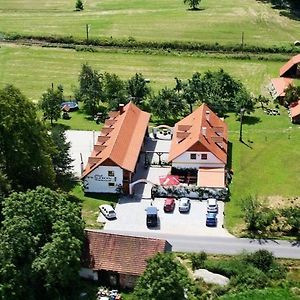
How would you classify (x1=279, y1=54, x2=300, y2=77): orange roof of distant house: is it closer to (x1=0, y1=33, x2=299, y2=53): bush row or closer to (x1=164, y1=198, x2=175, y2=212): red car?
(x1=0, y1=33, x2=299, y2=53): bush row

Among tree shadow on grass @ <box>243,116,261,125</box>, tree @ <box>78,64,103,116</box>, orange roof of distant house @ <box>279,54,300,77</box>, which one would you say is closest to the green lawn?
tree shadow on grass @ <box>243,116,261,125</box>

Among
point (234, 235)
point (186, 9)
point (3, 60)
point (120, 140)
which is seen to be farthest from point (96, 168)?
point (186, 9)

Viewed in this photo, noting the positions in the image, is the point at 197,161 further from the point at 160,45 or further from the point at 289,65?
the point at 160,45

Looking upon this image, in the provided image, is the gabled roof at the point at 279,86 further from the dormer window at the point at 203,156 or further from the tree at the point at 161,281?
the tree at the point at 161,281

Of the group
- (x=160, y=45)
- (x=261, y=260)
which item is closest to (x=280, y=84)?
(x=160, y=45)

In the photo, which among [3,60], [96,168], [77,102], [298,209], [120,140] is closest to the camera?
[298,209]

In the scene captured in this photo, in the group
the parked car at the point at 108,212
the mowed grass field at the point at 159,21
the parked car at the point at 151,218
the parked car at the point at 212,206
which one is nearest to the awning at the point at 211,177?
the parked car at the point at 212,206

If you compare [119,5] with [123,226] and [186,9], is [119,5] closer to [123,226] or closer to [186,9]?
[186,9]
